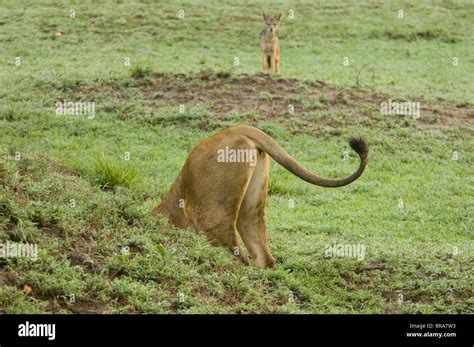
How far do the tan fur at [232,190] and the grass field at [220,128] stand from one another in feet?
0.60

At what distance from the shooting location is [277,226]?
383 inches

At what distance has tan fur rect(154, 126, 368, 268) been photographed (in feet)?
24.3

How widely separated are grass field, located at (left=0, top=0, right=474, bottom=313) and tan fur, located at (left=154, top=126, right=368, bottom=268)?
0.18 metres

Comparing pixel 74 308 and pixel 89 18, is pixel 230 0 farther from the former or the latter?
pixel 74 308

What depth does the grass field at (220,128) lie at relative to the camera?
6758 mm

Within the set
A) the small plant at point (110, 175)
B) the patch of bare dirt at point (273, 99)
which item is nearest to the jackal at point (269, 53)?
the patch of bare dirt at point (273, 99)

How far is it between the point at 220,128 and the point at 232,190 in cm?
624

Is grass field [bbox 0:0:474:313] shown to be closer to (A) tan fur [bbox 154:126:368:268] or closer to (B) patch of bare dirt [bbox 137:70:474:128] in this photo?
(B) patch of bare dirt [bbox 137:70:474:128]

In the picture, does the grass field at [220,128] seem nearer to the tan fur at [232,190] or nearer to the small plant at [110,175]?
the small plant at [110,175]

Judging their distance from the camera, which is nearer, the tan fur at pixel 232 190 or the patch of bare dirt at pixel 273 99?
the tan fur at pixel 232 190

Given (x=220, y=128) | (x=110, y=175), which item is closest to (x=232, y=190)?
(x=110, y=175)

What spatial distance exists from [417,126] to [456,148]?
93cm

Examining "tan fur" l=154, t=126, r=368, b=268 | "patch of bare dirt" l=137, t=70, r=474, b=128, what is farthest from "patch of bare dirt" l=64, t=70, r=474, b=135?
"tan fur" l=154, t=126, r=368, b=268

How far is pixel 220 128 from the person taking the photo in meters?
13.6
